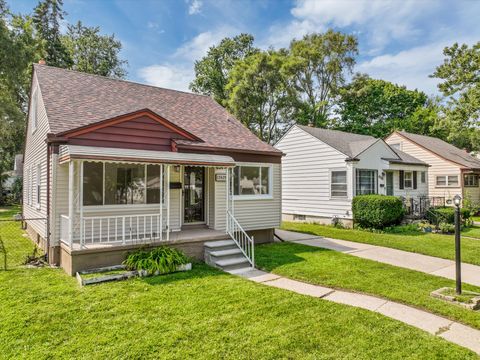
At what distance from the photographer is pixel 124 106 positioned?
10.1 metres

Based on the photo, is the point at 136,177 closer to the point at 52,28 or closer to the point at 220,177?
the point at 220,177

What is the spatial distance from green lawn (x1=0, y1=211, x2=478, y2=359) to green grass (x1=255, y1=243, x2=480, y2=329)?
1123mm

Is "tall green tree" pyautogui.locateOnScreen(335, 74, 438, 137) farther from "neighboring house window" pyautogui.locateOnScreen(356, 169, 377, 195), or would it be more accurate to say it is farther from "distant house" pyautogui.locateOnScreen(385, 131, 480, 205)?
"neighboring house window" pyautogui.locateOnScreen(356, 169, 377, 195)

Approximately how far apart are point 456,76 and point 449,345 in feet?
67.3

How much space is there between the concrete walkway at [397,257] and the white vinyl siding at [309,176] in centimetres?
358

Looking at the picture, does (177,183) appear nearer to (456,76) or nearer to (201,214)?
(201,214)

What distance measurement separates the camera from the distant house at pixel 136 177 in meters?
7.29

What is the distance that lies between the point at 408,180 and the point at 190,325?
1707cm

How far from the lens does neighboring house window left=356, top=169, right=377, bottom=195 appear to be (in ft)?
47.7

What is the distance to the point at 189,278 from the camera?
6.59 m

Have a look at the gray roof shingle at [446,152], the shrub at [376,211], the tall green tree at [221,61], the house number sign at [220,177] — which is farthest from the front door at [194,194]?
the tall green tree at [221,61]

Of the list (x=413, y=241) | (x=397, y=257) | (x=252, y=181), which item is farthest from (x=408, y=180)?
(x=252, y=181)

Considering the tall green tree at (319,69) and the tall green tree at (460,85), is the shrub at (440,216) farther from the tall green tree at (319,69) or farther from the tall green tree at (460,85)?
the tall green tree at (319,69)

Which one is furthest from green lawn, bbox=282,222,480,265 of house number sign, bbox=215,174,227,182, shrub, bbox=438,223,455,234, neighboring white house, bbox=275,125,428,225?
house number sign, bbox=215,174,227,182
